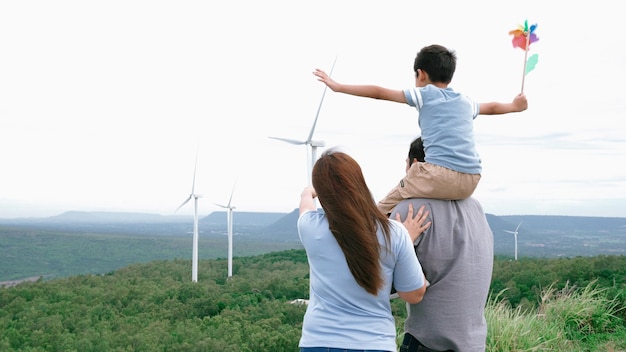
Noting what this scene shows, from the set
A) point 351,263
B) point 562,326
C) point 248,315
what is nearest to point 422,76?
point 351,263

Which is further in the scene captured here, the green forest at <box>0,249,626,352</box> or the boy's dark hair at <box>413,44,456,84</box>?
the green forest at <box>0,249,626,352</box>

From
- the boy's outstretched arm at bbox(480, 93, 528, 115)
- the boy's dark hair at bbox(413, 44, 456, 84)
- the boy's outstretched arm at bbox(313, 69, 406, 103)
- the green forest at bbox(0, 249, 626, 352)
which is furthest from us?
the green forest at bbox(0, 249, 626, 352)

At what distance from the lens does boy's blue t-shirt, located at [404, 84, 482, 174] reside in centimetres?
383

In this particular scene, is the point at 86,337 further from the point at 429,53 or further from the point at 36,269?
the point at 36,269

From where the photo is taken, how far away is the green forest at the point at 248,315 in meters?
9.92

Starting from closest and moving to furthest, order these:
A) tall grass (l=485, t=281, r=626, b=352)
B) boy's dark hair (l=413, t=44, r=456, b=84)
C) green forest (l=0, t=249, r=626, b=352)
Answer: boy's dark hair (l=413, t=44, r=456, b=84)
tall grass (l=485, t=281, r=626, b=352)
green forest (l=0, t=249, r=626, b=352)

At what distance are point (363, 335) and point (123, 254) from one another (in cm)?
10984

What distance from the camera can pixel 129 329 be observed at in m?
13.1

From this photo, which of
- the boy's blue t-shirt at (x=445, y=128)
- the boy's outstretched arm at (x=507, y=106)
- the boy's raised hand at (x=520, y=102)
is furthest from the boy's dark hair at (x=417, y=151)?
the boy's raised hand at (x=520, y=102)

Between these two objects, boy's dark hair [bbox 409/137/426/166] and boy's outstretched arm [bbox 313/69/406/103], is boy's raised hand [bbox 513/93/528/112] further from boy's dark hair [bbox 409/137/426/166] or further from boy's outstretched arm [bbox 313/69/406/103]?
boy's outstretched arm [bbox 313/69/406/103]

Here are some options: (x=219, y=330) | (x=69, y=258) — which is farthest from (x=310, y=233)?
(x=69, y=258)

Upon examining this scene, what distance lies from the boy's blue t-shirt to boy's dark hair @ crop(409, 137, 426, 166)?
0.14 m

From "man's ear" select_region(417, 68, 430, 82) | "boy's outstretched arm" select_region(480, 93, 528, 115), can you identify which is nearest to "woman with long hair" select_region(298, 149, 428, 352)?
"man's ear" select_region(417, 68, 430, 82)

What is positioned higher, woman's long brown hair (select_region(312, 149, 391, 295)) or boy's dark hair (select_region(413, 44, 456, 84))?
boy's dark hair (select_region(413, 44, 456, 84))
